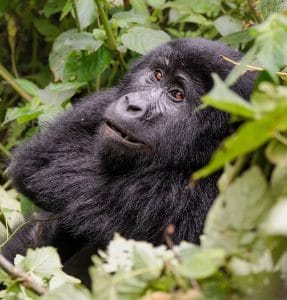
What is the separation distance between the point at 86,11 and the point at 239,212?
1.87 metres

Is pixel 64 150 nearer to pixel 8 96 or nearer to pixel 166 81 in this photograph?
pixel 166 81

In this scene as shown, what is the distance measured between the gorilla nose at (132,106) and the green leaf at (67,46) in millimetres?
600

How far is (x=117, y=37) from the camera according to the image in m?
2.91

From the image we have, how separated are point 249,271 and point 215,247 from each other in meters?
0.06

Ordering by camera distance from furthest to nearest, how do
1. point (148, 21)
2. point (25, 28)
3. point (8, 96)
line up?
point (25, 28) → point (8, 96) → point (148, 21)

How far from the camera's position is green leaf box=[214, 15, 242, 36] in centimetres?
317

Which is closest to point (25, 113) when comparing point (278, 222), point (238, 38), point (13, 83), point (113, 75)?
point (13, 83)

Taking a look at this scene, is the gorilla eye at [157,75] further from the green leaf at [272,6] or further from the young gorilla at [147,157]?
the green leaf at [272,6]

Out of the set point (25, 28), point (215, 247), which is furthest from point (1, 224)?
point (25, 28)

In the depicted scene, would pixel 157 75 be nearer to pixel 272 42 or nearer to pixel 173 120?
pixel 173 120

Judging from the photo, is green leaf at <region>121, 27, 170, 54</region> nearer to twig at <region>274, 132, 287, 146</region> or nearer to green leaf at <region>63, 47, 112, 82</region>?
green leaf at <region>63, 47, 112, 82</region>

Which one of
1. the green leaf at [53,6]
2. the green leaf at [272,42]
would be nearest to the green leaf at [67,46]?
the green leaf at [53,6]

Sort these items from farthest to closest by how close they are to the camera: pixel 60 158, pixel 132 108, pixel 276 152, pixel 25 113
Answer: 1. pixel 25 113
2. pixel 60 158
3. pixel 132 108
4. pixel 276 152

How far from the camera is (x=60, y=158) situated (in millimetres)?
2553
